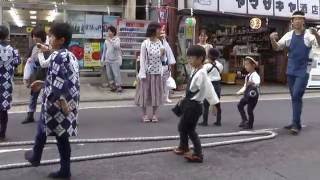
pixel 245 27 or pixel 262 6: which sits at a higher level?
pixel 262 6

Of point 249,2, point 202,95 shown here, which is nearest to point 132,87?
point 249,2

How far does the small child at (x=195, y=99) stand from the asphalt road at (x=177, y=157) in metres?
0.24

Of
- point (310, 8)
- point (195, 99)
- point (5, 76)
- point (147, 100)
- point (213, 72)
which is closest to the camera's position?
point (195, 99)

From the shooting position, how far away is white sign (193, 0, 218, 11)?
16.8m

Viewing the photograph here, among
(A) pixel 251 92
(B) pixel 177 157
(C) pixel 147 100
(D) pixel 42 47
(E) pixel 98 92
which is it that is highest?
(D) pixel 42 47

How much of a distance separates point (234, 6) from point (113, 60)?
4.77 m

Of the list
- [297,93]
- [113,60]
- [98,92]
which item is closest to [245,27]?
[113,60]

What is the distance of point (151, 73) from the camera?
32.7ft

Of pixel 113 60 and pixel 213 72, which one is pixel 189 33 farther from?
pixel 213 72

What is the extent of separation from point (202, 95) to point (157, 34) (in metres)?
3.16

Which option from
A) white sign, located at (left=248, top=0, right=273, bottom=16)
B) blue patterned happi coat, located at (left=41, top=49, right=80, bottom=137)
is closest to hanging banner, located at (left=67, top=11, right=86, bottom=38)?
white sign, located at (left=248, top=0, right=273, bottom=16)

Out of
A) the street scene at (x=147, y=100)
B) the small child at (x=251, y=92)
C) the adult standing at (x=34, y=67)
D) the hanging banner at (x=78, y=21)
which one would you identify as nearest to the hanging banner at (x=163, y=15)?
the street scene at (x=147, y=100)

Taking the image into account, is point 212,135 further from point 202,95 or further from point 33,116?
point 33,116

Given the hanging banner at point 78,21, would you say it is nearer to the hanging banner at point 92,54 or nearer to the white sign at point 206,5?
the hanging banner at point 92,54
